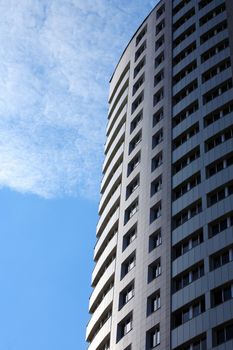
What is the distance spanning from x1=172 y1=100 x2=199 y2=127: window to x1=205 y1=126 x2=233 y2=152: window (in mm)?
4875

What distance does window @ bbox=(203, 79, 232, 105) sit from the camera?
188 feet

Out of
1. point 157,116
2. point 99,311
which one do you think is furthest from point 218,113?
point 99,311

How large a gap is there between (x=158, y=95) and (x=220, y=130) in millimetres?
12641

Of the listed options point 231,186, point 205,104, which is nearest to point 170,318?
point 231,186

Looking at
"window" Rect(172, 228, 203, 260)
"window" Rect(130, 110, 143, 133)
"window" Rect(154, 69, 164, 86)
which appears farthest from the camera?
"window" Rect(130, 110, 143, 133)

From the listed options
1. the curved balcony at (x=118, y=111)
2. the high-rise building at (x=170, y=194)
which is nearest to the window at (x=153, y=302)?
the high-rise building at (x=170, y=194)

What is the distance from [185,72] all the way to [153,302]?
2227 centimetres

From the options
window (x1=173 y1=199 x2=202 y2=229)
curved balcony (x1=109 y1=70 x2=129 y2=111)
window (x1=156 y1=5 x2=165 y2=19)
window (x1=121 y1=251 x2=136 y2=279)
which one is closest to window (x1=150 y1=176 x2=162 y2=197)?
window (x1=173 y1=199 x2=202 y2=229)

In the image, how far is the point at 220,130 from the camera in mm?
53688

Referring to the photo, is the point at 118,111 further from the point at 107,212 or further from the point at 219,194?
the point at 219,194

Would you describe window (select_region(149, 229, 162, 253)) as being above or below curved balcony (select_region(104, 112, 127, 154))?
below

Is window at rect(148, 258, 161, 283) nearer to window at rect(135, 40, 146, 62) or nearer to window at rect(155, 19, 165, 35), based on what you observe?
window at rect(155, 19, 165, 35)

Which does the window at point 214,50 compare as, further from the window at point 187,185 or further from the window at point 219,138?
the window at point 187,185

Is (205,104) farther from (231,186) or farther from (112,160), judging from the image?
(112,160)
